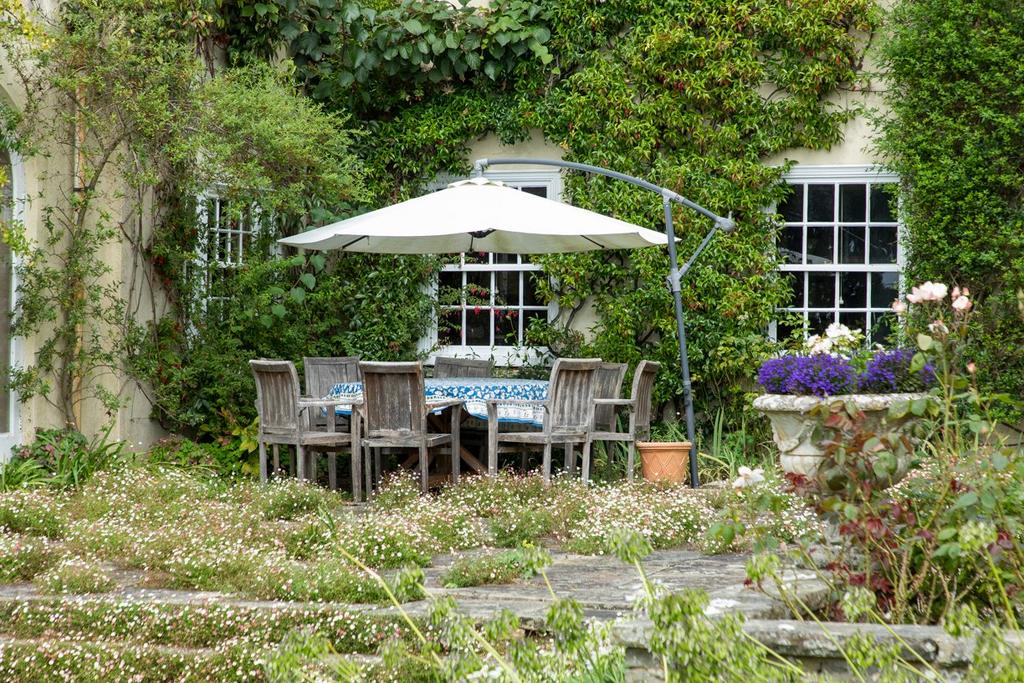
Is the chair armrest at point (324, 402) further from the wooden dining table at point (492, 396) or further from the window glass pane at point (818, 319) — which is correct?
the window glass pane at point (818, 319)

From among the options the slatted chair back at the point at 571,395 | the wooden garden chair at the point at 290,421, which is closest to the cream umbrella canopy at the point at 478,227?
the slatted chair back at the point at 571,395

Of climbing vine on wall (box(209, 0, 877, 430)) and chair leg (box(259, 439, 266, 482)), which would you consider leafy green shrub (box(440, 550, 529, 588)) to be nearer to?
chair leg (box(259, 439, 266, 482))

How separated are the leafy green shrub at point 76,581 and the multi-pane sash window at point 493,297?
5.50 meters

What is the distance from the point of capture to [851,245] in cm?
934

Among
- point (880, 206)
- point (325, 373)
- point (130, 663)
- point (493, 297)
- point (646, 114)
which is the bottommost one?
point (130, 663)

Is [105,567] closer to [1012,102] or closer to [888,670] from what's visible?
[888,670]

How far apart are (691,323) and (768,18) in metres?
2.50

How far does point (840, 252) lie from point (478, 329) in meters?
3.07

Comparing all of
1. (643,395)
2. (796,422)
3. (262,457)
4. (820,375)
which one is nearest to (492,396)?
(643,395)

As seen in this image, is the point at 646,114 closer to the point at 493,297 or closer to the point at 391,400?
the point at 493,297

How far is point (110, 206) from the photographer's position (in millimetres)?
8164

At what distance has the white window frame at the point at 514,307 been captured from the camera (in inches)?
383

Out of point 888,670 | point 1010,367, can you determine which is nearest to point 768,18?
point 1010,367

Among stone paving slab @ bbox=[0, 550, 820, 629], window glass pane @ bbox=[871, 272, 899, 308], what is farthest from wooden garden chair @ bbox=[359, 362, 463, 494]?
window glass pane @ bbox=[871, 272, 899, 308]
